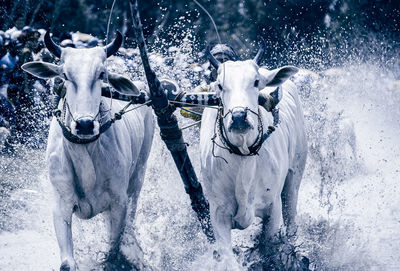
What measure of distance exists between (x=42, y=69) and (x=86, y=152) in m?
0.77

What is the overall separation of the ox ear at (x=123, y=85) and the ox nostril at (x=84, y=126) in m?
0.80

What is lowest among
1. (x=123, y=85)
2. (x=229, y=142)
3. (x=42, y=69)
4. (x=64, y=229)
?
(x=64, y=229)

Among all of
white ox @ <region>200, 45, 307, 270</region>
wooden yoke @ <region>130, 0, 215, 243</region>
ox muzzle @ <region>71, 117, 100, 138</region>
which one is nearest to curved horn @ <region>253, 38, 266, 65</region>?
white ox @ <region>200, 45, 307, 270</region>

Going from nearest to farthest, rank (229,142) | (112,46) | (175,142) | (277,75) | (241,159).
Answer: (229,142) < (241,159) < (277,75) < (112,46) < (175,142)

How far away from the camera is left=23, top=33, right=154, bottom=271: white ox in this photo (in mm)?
5258

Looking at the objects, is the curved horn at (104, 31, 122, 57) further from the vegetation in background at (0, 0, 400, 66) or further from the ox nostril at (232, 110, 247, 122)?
the vegetation in background at (0, 0, 400, 66)

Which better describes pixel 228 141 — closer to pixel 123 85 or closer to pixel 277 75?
pixel 277 75

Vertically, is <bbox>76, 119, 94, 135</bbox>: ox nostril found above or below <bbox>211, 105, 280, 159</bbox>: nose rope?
above

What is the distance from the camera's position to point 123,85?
229 inches

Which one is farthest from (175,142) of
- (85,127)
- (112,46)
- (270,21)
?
(270,21)

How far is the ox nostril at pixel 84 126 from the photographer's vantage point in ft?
16.5

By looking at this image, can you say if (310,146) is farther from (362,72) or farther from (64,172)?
(362,72)

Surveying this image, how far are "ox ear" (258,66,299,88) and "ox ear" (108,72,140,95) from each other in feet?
3.56

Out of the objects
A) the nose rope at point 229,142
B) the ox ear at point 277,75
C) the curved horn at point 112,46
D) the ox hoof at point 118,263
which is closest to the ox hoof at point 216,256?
the nose rope at point 229,142
